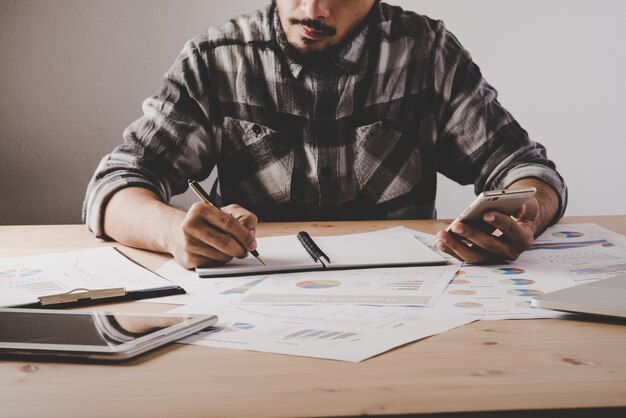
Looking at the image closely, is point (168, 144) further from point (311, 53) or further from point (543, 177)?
point (543, 177)

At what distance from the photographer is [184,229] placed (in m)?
1.04

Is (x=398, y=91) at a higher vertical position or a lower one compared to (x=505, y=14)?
lower

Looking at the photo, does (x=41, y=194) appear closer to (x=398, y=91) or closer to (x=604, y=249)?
(x=398, y=91)

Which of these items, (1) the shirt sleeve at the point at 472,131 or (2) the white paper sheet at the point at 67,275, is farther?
(1) the shirt sleeve at the point at 472,131

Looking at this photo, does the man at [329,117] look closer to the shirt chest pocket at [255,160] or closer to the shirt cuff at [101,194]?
the shirt chest pocket at [255,160]

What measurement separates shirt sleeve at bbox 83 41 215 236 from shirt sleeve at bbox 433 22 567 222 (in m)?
0.54

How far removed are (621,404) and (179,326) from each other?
1.29ft

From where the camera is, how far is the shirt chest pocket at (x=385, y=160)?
5.41 feet

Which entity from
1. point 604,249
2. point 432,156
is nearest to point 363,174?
point 432,156

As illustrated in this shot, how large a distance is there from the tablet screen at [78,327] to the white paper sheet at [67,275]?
12cm

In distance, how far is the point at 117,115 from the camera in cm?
238

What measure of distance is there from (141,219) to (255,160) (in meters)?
0.48

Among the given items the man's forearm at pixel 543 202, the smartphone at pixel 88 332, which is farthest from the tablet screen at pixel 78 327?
the man's forearm at pixel 543 202

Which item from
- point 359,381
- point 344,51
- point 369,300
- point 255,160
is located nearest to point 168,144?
point 255,160
